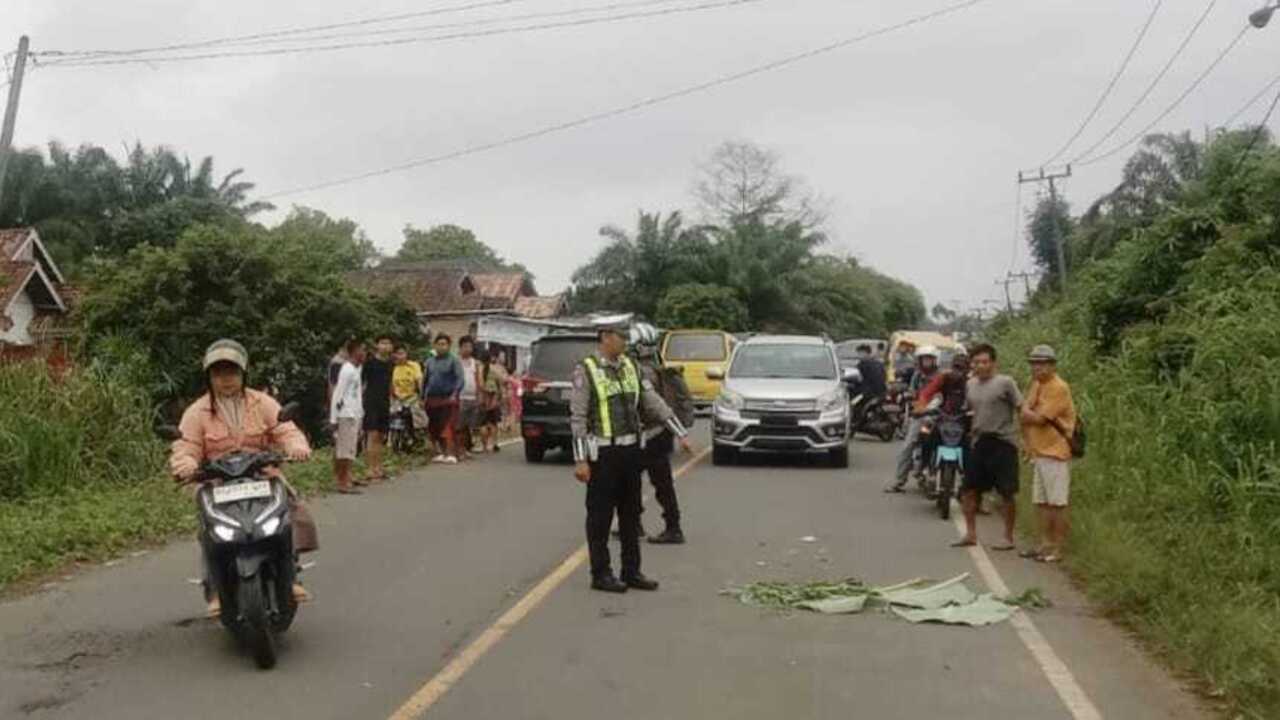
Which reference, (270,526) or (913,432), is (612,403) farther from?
(913,432)

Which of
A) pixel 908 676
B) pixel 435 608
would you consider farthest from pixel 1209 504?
pixel 435 608

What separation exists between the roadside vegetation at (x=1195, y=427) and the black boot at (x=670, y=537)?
3226 mm

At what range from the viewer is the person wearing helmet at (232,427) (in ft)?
24.5

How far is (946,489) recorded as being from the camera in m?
13.1

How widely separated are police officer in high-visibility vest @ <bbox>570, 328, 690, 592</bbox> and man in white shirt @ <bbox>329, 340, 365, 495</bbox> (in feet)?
20.3

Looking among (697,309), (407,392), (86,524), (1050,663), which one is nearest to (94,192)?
(697,309)

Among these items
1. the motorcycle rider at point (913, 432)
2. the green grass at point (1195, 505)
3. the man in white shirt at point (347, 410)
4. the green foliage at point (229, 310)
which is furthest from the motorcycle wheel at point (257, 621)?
the green foliage at point (229, 310)

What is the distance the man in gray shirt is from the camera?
1117 centimetres

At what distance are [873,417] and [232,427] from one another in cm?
1654

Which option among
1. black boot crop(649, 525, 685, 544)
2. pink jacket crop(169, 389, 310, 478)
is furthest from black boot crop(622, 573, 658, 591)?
pink jacket crop(169, 389, 310, 478)

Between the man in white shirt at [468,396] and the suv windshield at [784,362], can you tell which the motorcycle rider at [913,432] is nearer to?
the suv windshield at [784,362]

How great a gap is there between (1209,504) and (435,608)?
593 cm

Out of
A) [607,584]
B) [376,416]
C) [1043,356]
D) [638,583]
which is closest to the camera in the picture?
[607,584]

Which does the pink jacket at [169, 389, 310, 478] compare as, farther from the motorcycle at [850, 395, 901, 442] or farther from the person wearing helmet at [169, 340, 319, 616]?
the motorcycle at [850, 395, 901, 442]
